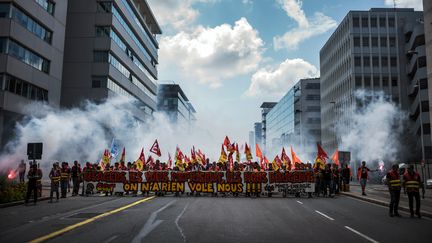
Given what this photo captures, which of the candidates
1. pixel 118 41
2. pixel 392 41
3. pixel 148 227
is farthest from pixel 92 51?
pixel 392 41

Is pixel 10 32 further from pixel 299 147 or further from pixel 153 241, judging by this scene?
pixel 299 147

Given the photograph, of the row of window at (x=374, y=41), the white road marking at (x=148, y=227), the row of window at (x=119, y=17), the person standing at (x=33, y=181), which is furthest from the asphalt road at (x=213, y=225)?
the row of window at (x=374, y=41)

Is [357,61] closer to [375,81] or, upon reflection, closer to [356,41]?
[356,41]

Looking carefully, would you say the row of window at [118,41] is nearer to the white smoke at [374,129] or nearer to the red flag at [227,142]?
the red flag at [227,142]

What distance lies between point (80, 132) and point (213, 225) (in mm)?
30900

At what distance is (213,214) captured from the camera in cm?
1251

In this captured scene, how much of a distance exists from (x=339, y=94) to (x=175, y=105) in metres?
56.2

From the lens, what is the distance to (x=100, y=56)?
47.2 meters

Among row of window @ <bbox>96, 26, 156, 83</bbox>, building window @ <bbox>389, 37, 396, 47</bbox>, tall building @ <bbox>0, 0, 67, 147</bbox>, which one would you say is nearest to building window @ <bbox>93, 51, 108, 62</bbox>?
row of window @ <bbox>96, 26, 156, 83</bbox>

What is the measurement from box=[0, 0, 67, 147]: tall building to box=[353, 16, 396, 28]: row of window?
150 ft

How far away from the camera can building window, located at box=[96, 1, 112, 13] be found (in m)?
47.6

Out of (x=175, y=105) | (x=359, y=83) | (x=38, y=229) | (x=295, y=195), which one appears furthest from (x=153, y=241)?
(x=175, y=105)

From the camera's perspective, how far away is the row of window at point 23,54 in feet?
102

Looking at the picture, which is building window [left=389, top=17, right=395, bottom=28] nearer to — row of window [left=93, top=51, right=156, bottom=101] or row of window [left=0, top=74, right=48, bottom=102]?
row of window [left=93, top=51, right=156, bottom=101]
